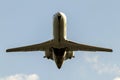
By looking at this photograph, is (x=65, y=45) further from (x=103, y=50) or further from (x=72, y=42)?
(x=103, y=50)

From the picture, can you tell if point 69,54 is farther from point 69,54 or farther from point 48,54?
point 48,54

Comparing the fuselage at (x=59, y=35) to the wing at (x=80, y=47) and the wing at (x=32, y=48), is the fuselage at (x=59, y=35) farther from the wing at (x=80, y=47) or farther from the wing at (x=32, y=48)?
the wing at (x=32, y=48)

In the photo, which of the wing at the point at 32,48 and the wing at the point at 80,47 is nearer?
the wing at the point at 80,47

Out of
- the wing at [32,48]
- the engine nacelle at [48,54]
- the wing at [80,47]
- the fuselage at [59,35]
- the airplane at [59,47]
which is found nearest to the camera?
the fuselage at [59,35]

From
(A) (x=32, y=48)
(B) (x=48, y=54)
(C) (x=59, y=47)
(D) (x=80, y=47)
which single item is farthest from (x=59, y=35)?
(A) (x=32, y=48)

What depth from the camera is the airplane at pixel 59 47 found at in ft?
242

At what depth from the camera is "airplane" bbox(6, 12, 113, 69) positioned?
7375 centimetres

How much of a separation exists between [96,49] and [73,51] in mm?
5058

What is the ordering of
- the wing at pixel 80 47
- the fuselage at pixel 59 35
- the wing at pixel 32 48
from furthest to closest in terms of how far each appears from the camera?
1. the wing at pixel 32 48
2. the wing at pixel 80 47
3. the fuselage at pixel 59 35

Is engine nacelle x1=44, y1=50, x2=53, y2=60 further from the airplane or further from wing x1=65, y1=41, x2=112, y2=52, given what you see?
wing x1=65, y1=41, x2=112, y2=52

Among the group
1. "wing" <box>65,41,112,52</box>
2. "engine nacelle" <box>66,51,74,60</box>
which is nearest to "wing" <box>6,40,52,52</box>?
"engine nacelle" <box>66,51,74,60</box>

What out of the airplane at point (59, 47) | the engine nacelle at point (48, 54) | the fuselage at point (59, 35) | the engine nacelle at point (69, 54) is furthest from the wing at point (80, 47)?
the engine nacelle at point (48, 54)

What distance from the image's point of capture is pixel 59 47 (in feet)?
251

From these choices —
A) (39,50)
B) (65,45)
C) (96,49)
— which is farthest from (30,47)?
(96,49)
